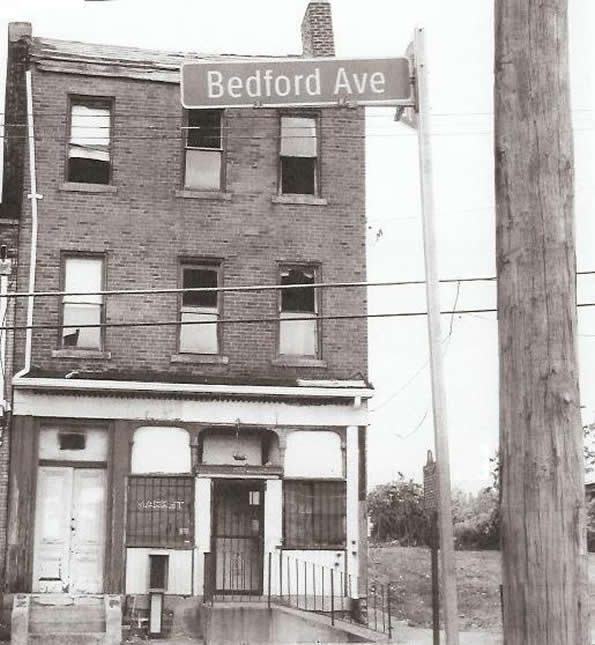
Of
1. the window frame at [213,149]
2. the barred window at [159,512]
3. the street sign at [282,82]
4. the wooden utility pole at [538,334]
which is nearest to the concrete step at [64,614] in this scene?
the barred window at [159,512]

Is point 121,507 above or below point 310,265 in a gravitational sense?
Answer: below

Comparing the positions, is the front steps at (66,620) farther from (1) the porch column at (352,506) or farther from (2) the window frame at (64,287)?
(2) the window frame at (64,287)

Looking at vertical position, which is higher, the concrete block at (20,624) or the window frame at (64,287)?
the window frame at (64,287)

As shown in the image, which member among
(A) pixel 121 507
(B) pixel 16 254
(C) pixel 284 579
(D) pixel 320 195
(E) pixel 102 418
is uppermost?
(D) pixel 320 195

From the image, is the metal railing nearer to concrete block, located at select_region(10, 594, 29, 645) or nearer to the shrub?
the shrub

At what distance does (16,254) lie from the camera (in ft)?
63.5

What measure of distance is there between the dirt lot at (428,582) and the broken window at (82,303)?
6.86 m

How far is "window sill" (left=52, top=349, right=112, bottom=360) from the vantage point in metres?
19.2

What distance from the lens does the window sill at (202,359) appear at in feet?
64.2

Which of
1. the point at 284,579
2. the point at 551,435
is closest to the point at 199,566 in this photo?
the point at 284,579

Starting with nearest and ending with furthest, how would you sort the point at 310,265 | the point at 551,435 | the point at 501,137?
the point at 551,435 < the point at 501,137 < the point at 310,265

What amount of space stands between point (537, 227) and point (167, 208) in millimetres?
15621

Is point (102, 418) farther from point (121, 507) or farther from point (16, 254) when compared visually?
point (16, 254)

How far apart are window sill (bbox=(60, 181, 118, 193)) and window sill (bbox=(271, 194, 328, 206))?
2.94 metres
